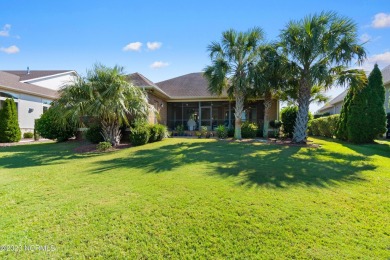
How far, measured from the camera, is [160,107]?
18.5m

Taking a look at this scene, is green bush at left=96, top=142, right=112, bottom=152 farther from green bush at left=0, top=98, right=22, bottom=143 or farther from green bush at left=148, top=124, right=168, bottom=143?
green bush at left=0, top=98, right=22, bottom=143

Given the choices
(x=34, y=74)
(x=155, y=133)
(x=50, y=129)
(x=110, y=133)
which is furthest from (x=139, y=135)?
(x=34, y=74)

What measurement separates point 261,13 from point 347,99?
28.0ft

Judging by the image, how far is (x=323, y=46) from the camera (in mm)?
11180

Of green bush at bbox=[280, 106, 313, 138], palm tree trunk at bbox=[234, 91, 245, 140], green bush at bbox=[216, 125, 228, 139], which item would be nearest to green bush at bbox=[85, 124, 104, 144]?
green bush at bbox=[216, 125, 228, 139]

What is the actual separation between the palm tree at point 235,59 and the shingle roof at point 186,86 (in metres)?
4.90

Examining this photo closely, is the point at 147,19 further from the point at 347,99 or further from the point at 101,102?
the point at 347,99

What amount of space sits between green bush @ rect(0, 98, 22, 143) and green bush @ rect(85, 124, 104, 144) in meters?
6.44

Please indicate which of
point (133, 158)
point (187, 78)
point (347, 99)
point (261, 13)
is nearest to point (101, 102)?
point (133, 158)

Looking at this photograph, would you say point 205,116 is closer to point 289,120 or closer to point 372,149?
point 289,120

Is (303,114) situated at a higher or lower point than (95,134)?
higher

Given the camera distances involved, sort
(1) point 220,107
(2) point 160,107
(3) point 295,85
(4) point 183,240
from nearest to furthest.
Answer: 1. (4) point 183,240
2. (3) point 295,85
3. (2) point 160,107
4. (1) point 220,107

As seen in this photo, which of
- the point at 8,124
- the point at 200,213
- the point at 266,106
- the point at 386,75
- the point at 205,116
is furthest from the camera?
the point at 205,116

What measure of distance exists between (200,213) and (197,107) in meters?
18.1
